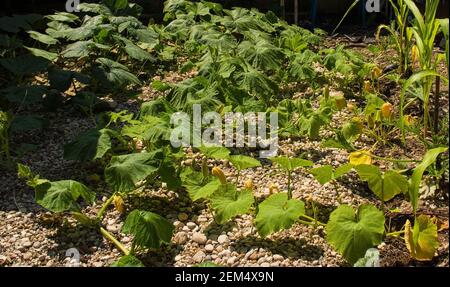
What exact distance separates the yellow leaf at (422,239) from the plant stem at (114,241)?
1.17m

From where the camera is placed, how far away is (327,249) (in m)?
2.79

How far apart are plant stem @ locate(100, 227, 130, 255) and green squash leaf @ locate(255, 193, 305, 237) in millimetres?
583

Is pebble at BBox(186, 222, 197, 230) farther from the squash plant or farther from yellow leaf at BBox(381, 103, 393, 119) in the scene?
yellow leaf at BBox(381, 103, 393, 119)

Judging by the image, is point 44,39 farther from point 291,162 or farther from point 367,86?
point 291,162

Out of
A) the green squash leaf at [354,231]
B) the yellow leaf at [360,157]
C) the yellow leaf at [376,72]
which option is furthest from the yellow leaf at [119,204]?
the yellow leaf at [376,72]

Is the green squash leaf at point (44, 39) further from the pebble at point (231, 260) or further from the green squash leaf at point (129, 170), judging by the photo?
the pebble at point (231, 260)

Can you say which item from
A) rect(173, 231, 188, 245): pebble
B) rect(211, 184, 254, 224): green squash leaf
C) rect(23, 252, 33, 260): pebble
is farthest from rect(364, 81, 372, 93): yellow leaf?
rect(23, 252, 33, 260): pebble

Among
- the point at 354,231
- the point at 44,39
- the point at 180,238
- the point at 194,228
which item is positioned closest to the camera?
the point at 354,231

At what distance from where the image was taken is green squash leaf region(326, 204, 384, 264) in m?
2.50

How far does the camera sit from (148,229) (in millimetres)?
2668

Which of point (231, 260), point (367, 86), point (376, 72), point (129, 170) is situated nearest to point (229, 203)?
point (231, 260)

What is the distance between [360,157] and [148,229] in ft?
4.04

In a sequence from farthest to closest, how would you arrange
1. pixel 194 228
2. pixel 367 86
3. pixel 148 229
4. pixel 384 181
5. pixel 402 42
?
pixel 402 42, pixel 367 86, pixel 194 228, pixel 384 181, pixel 148 229

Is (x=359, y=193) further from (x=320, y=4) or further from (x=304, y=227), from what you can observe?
(x=320, y=4)
